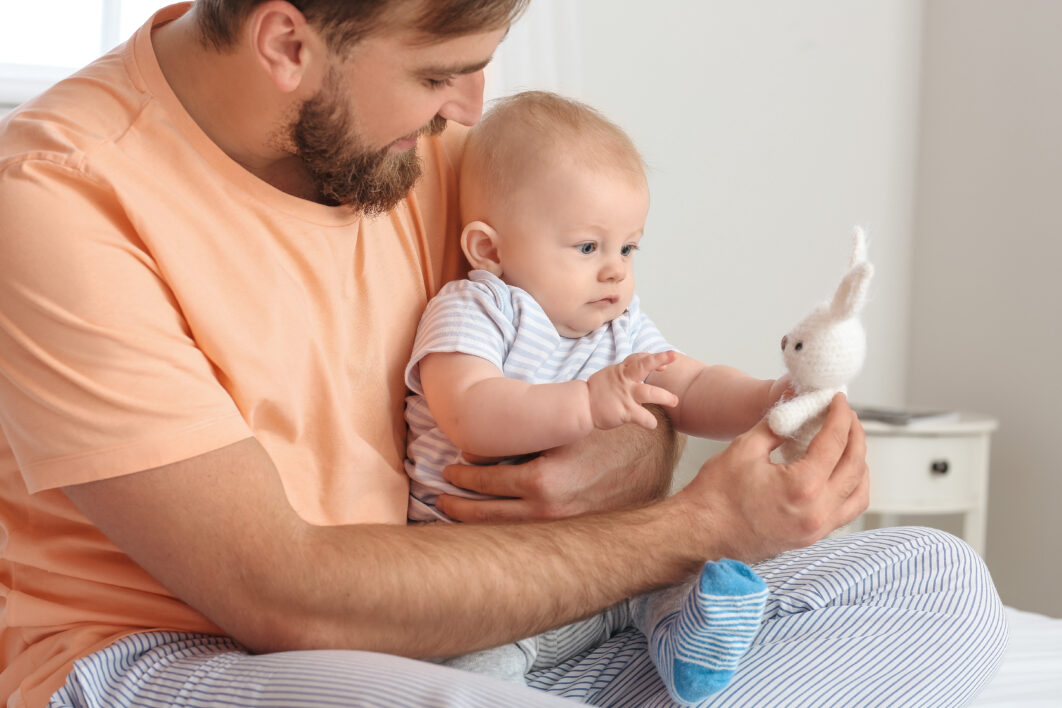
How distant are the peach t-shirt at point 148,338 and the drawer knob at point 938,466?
5.86 ft

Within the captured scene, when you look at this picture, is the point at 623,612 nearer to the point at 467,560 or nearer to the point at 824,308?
the point at 467,560

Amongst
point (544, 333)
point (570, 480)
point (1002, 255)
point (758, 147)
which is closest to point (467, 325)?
point (544, 333)

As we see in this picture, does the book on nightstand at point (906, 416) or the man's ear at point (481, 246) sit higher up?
the man's ear at point (481, 246)

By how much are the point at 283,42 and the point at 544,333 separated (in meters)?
0.45

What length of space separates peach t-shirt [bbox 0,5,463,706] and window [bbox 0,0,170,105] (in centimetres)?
127

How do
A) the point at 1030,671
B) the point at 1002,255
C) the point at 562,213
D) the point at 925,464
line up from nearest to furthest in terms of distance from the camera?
the point at 562,213 → the point at 1030,671 → the point at 925,464 → the point at 1002,255

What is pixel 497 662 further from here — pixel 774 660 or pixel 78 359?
pixel 78 359

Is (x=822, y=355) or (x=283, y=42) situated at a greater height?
(x=283, y=42)

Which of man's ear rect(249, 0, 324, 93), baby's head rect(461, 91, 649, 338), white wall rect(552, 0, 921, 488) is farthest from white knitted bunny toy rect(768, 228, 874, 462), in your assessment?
white wall rect(552, 0, 921, 488)

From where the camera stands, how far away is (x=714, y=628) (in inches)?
40.5

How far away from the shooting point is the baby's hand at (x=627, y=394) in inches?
44.7

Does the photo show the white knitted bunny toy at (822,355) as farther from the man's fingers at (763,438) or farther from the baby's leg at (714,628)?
the baby's leg at (714,628)

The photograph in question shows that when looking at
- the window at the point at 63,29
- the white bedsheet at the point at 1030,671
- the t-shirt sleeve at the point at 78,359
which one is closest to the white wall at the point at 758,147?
the window at the point at 63,29

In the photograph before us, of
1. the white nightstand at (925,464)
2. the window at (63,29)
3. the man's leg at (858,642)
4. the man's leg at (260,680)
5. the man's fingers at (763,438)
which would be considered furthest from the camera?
the white nightstand at (925,464)
